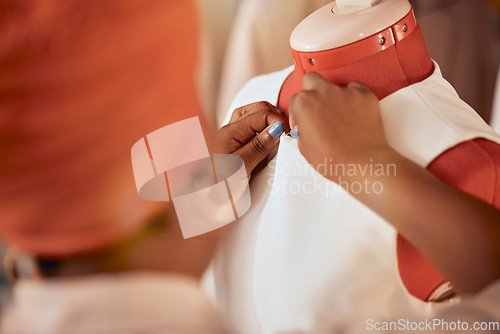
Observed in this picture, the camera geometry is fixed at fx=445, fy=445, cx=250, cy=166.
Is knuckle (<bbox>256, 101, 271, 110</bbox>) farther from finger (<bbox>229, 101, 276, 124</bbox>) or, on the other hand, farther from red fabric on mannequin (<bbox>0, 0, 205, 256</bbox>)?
red fabric on mannequin (<bbox>0, 0, 205, 256</bbox>)

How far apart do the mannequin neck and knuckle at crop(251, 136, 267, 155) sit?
9 cm

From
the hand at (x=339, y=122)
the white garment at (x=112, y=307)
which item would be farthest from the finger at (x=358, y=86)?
the white garment at (x=112, y=307)

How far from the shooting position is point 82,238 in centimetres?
43

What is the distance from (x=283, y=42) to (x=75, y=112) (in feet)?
0.90

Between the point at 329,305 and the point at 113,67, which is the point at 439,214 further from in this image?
the point at 113,67

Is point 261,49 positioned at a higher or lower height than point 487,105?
higher

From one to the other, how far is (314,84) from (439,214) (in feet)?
0.54

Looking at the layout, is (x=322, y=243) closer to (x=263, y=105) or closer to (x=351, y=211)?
(x=351, y=211)

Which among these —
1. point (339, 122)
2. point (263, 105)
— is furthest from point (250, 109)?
point (339, 122)

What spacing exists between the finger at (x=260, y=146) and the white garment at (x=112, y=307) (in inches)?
5.5

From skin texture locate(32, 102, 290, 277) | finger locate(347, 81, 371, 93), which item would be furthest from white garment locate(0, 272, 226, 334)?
finger locate(347, 81, 371, 93)

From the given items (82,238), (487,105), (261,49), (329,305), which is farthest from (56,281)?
(487,105)

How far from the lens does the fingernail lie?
1.51 ft

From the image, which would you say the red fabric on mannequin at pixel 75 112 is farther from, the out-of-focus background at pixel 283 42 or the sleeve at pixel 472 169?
the sleeve at pixel 472 169
